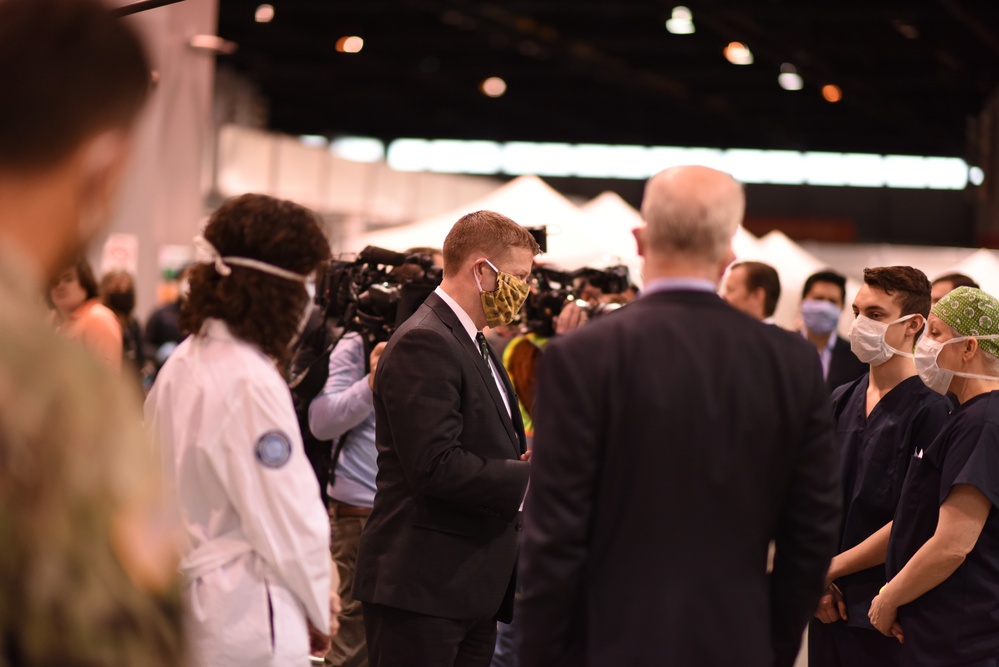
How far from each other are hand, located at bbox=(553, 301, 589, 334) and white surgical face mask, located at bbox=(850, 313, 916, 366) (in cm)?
128

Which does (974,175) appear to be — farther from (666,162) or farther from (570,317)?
(570,317)

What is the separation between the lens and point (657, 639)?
2209 mm

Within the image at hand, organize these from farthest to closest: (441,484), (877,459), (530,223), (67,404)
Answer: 1. (530,223)
2. (877,459)
3. (441,484)
4. (67,404)

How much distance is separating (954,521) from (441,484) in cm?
139

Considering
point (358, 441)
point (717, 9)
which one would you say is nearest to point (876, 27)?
point (717, 9)

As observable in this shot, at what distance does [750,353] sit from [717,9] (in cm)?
1480

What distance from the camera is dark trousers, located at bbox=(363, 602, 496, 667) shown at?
315cm

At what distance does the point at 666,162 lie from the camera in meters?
29.2

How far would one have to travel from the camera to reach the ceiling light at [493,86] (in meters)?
24.2

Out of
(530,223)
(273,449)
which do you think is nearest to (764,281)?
(530,223)

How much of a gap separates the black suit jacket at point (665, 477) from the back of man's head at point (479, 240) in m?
1.14

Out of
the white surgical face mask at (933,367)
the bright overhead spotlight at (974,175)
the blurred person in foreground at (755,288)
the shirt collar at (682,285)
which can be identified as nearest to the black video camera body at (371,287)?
the white surgical face mask at (933,367)

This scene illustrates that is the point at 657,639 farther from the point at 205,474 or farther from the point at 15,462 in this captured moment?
the point at 15,462

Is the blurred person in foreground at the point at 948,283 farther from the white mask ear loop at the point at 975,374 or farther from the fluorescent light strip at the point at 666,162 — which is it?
the fluorescent light strip at the point at 666,162
